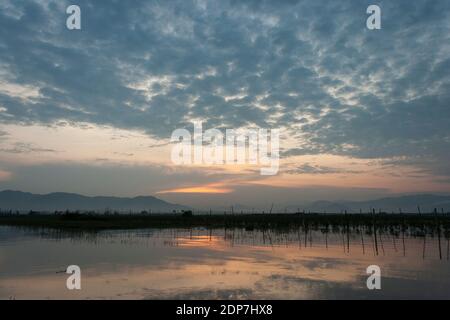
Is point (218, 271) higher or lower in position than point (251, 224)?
lower

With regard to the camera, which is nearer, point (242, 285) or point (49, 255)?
point (242, 285)

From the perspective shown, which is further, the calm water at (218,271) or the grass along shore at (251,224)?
the grass along shore at (251,224)

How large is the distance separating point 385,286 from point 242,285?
5.13 meters

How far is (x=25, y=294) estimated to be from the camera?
11.6 m

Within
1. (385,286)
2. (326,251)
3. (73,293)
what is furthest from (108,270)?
(326,251)

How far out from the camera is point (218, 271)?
1579 cm

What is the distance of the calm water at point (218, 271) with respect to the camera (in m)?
12.1

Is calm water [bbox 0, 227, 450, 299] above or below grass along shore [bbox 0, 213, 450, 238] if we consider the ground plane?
below

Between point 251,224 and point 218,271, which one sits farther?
point 251,224

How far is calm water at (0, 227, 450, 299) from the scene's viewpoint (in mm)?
→ 12086

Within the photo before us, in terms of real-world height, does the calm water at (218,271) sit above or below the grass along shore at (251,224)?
below

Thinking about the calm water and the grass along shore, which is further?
the grass along shore
